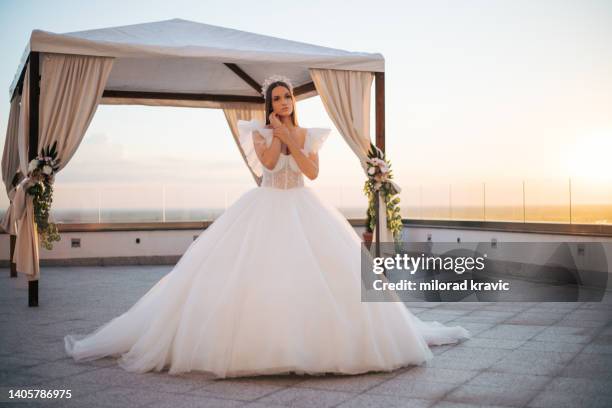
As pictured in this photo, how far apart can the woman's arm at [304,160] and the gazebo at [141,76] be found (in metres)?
2.74

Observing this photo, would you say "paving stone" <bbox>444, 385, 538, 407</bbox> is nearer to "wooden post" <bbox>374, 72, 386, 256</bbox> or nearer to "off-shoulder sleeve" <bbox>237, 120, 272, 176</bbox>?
"off-shoulder sleeve" <bbox>237, 120, 272, 176</bbox>

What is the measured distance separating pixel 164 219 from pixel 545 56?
7.28 m

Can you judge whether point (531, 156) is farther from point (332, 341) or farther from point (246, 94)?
point (332, 341)

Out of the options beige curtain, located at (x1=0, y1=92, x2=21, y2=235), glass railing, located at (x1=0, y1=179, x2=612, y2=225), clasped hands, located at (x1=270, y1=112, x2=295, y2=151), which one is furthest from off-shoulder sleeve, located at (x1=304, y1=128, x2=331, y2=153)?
beige curtain, located at (x1=0, y1=92, x2=21, y2=235)

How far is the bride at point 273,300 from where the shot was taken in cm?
344

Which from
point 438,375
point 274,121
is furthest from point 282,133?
point 438,375

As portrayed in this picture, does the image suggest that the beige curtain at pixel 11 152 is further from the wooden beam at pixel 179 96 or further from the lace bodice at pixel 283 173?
the lace bodice at pixel 283 173

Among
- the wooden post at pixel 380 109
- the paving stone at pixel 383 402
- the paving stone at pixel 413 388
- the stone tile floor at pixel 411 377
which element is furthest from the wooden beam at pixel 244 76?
the paving stone at pixel 383 402

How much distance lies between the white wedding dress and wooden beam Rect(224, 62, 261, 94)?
3846mm

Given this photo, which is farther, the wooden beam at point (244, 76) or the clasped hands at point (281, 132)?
the wooden beam at point (244, 76)

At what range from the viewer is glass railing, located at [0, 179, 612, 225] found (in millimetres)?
8938

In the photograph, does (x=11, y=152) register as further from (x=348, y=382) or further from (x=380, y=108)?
(x=348, y=382)

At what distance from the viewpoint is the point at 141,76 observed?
813cm

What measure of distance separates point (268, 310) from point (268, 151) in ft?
3.76
